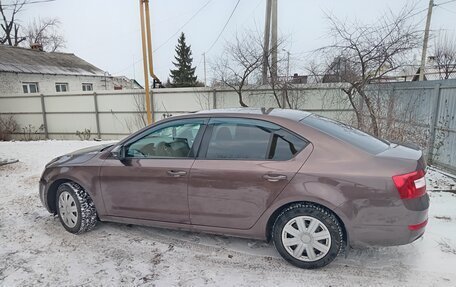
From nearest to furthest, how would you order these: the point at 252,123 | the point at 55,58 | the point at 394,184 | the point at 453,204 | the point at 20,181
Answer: the point at 394,184, the point at 252,123, the point at 453,204, the point at 20,181, the point at 55,58

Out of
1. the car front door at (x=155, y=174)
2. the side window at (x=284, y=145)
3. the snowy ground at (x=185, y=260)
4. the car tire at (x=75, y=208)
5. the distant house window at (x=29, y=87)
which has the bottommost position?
the snowy ground at (x=185, y=260)

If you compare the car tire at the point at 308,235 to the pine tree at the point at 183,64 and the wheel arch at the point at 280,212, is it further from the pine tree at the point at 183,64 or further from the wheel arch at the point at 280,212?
the pine tree at the point at 183,64

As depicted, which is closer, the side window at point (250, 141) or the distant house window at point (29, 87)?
the side window at point (250, 141)

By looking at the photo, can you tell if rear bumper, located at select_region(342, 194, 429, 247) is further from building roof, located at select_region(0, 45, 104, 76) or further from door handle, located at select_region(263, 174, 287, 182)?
building roof, located at select_region(0, 45, 104, 76)

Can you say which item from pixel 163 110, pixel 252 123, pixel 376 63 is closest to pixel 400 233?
pixel 252 123

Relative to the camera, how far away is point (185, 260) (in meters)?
2.94

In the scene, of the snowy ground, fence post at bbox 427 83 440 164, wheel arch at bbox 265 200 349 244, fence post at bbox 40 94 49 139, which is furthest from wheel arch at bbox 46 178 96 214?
fence post at bbox 40 94 49 139

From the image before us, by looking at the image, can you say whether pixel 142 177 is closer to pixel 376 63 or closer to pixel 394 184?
pixel 394 184

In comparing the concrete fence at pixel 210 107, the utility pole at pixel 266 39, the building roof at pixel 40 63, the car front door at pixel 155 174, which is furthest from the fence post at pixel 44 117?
the car front door at pixel 155 174

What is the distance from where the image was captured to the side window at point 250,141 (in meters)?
2.71

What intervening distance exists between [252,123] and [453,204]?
3.32 meters

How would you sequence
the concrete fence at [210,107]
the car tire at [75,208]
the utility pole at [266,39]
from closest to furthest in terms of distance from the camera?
the car tire at [75,208] < the concrete fence at [210,107] < the utility pole at [266,39]

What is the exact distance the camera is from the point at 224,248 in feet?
10.3

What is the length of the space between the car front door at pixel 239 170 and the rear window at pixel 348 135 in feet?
1.05
